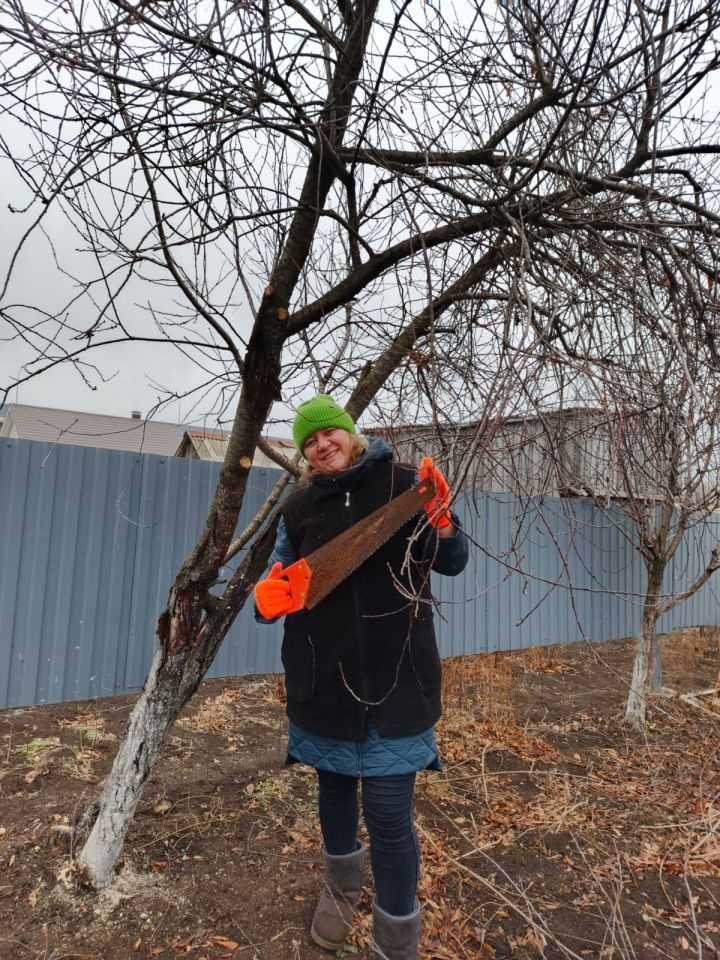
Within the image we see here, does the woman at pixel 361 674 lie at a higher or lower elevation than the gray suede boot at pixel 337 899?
higher

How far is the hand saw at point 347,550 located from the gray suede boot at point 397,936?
92cm

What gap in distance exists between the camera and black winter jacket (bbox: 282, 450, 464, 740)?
1711 mm

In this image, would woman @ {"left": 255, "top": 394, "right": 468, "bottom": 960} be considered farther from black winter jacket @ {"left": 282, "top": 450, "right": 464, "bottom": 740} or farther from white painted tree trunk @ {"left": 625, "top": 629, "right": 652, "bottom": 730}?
white painted tree trunk @ {"left": 625, "top": 629, "right": 652, "bottom": 730}

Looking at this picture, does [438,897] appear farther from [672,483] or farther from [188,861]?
[672,483]

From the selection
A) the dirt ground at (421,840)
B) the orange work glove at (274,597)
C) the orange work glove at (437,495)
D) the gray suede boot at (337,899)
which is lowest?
the dirt ground at (421,840)

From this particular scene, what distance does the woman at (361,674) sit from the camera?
168 cm

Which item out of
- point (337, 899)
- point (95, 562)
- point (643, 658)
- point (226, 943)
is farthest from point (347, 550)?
point (643, 658)

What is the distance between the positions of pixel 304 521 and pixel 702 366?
1355 mm

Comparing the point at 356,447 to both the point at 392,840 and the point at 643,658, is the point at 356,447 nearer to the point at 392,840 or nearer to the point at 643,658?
the point at 392,840

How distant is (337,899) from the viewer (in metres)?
1.99

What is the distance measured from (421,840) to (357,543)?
1749 mm

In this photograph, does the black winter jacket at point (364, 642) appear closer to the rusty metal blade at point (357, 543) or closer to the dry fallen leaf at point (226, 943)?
the rusty metal blade at point (357, 543)

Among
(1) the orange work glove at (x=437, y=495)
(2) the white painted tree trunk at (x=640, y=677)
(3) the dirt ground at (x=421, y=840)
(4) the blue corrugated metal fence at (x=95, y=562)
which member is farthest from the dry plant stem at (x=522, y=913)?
(2) the white painted tree trunk at (x=640, y=677)

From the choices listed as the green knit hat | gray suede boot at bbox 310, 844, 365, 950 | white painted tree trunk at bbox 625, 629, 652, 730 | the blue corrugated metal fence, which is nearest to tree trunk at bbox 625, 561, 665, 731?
white painted tree trunk at bbox 625, 629, 652, 730
